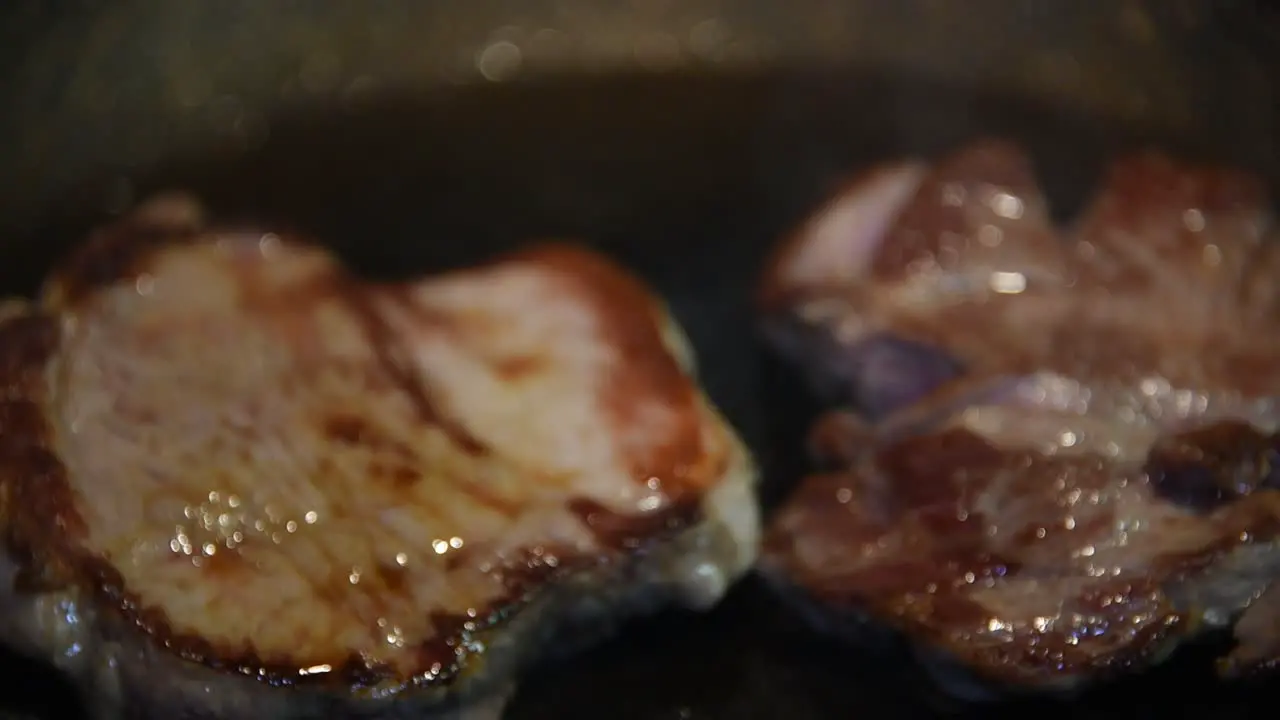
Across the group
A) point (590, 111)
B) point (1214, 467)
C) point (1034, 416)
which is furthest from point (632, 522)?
point (590, 111)

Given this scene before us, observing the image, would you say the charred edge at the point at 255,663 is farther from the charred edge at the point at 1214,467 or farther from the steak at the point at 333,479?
the charred edge at the point at 1214,467

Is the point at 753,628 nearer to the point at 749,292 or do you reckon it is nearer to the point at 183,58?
the point at 749,292

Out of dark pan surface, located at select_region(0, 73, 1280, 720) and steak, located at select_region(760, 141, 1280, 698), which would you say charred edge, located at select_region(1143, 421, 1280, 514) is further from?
dark pan surface, located at select_region(0, 73, 1280, 720)

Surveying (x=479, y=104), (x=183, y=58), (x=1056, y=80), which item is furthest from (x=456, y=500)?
(x=1056, y=80)

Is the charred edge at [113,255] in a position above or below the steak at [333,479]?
above

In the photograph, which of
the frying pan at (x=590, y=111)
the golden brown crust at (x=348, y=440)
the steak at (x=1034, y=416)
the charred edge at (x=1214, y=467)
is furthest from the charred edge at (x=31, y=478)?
the charred edge at (x=1214, y=467)

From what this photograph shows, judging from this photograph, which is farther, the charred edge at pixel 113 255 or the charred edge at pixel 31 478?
the charred edge at pixel 113 255

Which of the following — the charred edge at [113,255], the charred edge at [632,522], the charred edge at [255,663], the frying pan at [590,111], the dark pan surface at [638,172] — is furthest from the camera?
the frying pan at [590,111]

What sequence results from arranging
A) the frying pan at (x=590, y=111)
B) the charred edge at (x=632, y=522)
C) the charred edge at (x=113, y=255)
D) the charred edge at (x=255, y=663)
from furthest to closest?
the frying pan at (x=590, y=111)
the charred edge at (x=113, y=255)
the charred edge at (x=632, y=522)
the charred edge at (x=255, y=663)
